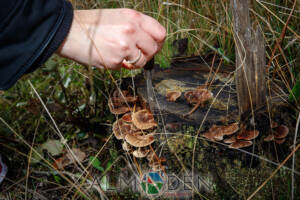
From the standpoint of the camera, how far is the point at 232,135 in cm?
172

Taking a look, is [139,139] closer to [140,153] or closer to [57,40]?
[140,153]

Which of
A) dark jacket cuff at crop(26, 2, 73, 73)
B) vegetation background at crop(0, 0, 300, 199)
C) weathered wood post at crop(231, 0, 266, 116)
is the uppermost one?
dark jacket cuff at crop(26, 2, 73, 73)

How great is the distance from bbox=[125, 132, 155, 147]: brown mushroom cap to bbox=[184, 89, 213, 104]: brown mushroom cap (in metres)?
0.39

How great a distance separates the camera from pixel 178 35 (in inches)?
127

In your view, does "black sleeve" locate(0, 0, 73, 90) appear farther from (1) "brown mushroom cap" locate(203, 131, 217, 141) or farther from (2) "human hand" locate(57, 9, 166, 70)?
(1) "brown mushroom cap" locate(203, 131, 217, 141)

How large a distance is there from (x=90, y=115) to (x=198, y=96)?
121 cm

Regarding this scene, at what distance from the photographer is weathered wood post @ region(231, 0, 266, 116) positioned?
1.45m

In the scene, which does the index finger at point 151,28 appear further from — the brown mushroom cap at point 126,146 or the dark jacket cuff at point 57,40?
the brown mushroom cap at point 126,146

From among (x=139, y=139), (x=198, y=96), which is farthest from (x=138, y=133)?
(x=198, y=96)

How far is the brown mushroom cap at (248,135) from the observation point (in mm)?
1660

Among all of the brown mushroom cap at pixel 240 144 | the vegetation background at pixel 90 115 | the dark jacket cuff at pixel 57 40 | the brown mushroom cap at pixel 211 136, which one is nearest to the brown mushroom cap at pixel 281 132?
the vegetation background at pixel 90 115

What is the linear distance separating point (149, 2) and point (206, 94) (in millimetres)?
1645

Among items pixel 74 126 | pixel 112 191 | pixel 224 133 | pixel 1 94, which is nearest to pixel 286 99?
pixel 224 133

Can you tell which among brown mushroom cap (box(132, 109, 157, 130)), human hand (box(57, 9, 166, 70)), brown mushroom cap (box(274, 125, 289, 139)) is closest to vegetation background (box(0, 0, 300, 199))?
brown mushroom cap (box(274, 125, 289, 139))
